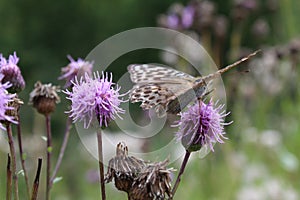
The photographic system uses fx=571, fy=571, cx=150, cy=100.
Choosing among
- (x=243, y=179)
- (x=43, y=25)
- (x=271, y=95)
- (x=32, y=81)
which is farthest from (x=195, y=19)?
(x=43, y=25)

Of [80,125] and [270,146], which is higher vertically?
[270,146]

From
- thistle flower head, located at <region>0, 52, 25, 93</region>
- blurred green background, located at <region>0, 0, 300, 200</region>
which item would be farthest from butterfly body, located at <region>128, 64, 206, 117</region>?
blurred green background, located at <region>0, 0, 300, 200</region>

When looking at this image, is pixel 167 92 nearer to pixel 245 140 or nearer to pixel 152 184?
pixel 152 184

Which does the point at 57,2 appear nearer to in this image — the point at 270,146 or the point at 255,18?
the point at 255,18

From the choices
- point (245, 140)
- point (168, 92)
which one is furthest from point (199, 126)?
point (245, 140)

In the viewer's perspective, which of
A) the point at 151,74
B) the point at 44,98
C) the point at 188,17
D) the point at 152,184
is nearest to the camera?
the point at 152,184

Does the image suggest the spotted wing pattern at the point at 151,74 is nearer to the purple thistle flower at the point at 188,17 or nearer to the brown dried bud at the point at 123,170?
the brown dried bud at the point at 123,170

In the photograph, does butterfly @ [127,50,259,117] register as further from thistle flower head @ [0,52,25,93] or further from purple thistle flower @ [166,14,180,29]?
purple thistle flower @ [166,14,180,29]
